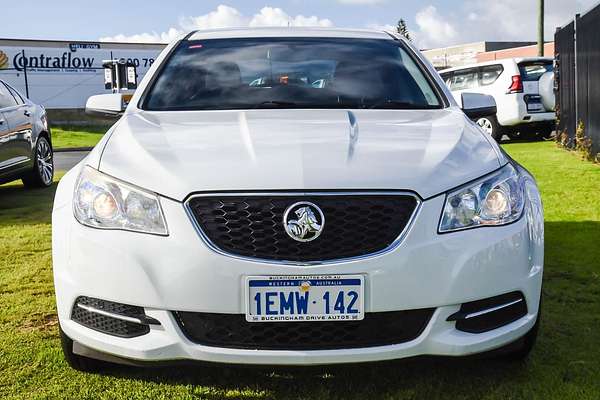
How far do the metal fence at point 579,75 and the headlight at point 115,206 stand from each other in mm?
8076

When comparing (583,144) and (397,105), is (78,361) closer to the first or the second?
(397,105)

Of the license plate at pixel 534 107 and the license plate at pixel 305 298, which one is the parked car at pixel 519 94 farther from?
the license plate at pixel 305 298

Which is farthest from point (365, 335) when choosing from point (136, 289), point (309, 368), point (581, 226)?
point (581, 226)

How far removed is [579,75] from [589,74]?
0.59 m

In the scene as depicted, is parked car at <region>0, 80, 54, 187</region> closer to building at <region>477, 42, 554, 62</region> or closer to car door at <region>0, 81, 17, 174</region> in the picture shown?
car door at <region>0, 81, 17, 174</region>

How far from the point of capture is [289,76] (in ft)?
11.7

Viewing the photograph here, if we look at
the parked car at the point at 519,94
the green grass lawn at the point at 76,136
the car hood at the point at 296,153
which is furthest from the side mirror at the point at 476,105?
the green grass lawn at the point at 76,136

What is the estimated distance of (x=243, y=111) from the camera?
10.4 feet

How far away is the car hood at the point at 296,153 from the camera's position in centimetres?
228

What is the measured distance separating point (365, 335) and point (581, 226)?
372cm

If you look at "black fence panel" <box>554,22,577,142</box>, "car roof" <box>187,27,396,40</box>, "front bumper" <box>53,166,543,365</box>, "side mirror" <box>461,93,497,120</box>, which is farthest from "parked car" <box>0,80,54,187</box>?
"black fence panel" <box>554,22,577,142</box>

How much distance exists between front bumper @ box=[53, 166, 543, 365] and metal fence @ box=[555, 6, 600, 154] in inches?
298

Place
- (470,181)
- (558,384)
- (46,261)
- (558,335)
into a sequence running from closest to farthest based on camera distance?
(470,181), (558,384), (558,335), (46,261)

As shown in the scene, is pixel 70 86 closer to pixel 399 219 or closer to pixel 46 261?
pixel 46 261
